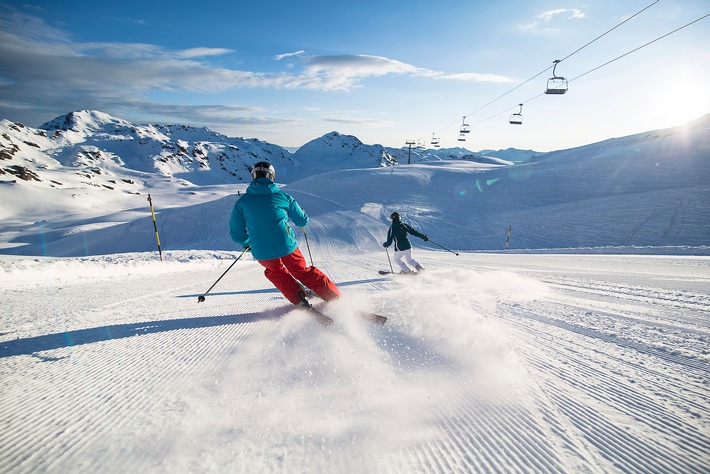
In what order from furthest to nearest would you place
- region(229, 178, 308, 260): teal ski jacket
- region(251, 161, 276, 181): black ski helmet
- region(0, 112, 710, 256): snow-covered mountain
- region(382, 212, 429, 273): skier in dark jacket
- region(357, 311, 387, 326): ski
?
Answer: 1. region(0, 112, 710, 256): snow-covered mountain
2. region(382, 212, 429, 273): skier in dark jacket
3. region(251, 161, 276, 181): black ski helmet
4. region(229, 178, 308, 260): teal ski jacket
5. region(357, 311, 387, 326): ski

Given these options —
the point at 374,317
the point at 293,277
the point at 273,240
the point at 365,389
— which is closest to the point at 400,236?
the point at 293,277

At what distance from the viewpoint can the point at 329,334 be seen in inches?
125

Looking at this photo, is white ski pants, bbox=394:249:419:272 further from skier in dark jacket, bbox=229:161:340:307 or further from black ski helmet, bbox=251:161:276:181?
black ski helmet, bbox=251:161:276:181

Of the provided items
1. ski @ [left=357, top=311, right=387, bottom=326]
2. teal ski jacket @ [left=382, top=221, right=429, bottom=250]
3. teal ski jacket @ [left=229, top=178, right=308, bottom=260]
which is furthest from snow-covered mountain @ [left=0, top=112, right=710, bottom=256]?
teal ski jacket @ [left=229, top=178, right=308, bottom=260]

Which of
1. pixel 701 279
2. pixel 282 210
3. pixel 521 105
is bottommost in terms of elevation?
pixel 701 279

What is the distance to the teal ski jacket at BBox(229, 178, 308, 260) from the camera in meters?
4.04

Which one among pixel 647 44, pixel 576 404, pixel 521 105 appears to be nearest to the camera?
pixel 576 404

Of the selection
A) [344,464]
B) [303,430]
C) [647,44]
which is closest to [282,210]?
[303,430]

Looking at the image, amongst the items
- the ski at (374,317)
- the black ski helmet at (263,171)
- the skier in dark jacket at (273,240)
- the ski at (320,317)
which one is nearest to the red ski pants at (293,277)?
the skier in dark jacket at (273,240)

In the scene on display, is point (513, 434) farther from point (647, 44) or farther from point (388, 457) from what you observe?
point (647, 44)

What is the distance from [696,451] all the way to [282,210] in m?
4.12

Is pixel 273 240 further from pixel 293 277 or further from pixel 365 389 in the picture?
pixel 365 389

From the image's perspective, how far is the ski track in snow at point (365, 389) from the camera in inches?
61.4

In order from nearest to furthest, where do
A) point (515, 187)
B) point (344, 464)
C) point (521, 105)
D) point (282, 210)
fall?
point (344, 464), point (282, 210), point (521, 105), point (515, 187)
